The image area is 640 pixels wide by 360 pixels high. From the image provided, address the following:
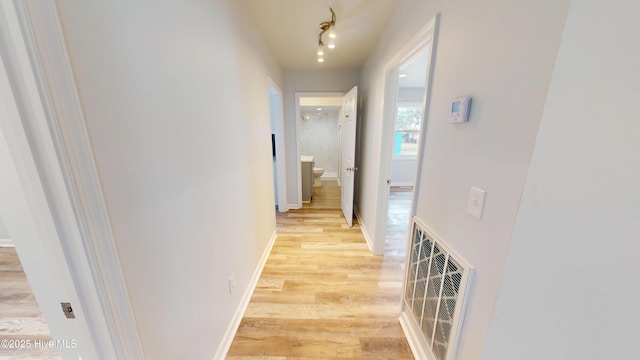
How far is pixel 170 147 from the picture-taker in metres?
0.87

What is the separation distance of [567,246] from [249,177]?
187 centimetres

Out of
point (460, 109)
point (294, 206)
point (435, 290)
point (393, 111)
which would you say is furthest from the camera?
point (294, 206)

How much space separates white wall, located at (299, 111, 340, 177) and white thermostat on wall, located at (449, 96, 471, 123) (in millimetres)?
5544

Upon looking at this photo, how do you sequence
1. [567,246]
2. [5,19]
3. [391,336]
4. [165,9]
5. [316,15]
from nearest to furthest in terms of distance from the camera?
[5,19], [567,246], [165,9], [391,336], [316,15]

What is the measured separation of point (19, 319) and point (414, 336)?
110 inches

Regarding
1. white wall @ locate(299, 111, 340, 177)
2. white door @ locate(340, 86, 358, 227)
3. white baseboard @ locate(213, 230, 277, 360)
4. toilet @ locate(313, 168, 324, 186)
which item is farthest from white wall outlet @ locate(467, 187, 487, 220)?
white wall @ locate(299, 111, 340, 177)

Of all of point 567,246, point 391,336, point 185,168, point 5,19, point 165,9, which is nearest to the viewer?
point 5,19

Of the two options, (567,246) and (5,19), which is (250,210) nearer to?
(5,19)

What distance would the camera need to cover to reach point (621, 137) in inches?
21.9

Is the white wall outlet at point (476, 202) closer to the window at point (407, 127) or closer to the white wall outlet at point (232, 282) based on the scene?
the white wall outlet at point (232, 282)

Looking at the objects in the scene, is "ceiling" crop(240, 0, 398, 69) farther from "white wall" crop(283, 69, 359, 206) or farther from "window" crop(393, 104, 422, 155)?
"window" crop(393, 104, 422, 155)

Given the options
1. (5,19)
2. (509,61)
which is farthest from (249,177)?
(509,61)

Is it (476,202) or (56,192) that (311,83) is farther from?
(56,192)

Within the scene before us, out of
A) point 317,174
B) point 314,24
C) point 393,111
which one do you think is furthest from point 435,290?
point 317,174
